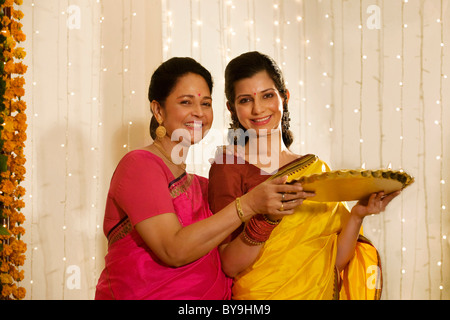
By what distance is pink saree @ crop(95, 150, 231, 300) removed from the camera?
1.51 metres

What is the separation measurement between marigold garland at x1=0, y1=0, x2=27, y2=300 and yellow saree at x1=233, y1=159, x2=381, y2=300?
104 centimetres

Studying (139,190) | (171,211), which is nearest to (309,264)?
(171,211)

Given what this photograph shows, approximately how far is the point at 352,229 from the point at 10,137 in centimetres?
152

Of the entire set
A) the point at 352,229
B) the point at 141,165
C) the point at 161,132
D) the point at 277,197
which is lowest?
the point at 352,229

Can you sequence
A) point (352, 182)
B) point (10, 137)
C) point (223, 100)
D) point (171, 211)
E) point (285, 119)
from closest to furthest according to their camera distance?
point (352, 182), point (171, 211), point (285, 119), point (10, 137), point (223, 100)

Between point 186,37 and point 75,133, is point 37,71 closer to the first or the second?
point 75,133

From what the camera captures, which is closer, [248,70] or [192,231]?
[192,231]

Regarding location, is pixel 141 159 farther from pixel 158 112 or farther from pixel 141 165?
pixel 158 112

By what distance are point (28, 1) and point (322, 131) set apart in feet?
6.20

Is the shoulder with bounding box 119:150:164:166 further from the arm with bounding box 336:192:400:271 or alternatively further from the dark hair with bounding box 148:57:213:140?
the arm with bounding box 336:192:400:271

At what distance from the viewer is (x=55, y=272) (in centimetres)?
264

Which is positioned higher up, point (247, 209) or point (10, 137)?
point (10, 137)

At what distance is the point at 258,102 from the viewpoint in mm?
1782
